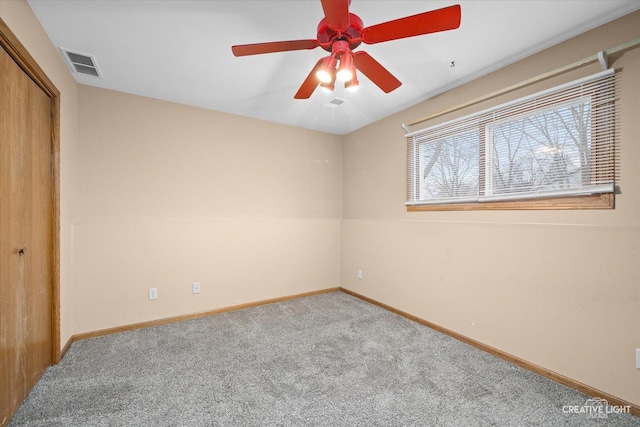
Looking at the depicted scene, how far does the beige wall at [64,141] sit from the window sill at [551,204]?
342 cm

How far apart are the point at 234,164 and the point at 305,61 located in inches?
66.2

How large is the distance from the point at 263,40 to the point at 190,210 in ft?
6.64

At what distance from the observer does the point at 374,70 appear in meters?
1.73

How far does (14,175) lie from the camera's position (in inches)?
67.6

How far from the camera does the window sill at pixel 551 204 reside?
191 cm

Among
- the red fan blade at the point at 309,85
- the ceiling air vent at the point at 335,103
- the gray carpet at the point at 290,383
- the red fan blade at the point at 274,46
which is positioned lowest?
the gray carpet at the point at 290,383

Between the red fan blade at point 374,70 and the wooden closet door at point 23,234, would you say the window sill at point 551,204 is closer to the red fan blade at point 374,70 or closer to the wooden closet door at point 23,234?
the red fan blade at point 374,70

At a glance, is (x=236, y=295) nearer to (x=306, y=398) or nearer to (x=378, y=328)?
(x=378, y=328)

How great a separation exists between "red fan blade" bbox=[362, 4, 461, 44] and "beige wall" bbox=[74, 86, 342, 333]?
2551 mm

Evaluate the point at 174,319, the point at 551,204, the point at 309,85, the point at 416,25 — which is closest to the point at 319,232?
the point at 174,319

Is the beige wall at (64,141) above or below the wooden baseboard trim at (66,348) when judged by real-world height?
above

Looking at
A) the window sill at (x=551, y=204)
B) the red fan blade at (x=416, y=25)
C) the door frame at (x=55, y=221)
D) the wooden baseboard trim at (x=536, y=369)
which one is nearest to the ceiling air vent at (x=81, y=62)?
the door frame at (x=55, y=221)

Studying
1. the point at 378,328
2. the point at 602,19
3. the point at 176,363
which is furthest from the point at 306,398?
the point at 602,19

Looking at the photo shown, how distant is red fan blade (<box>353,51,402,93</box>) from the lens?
1614mm
